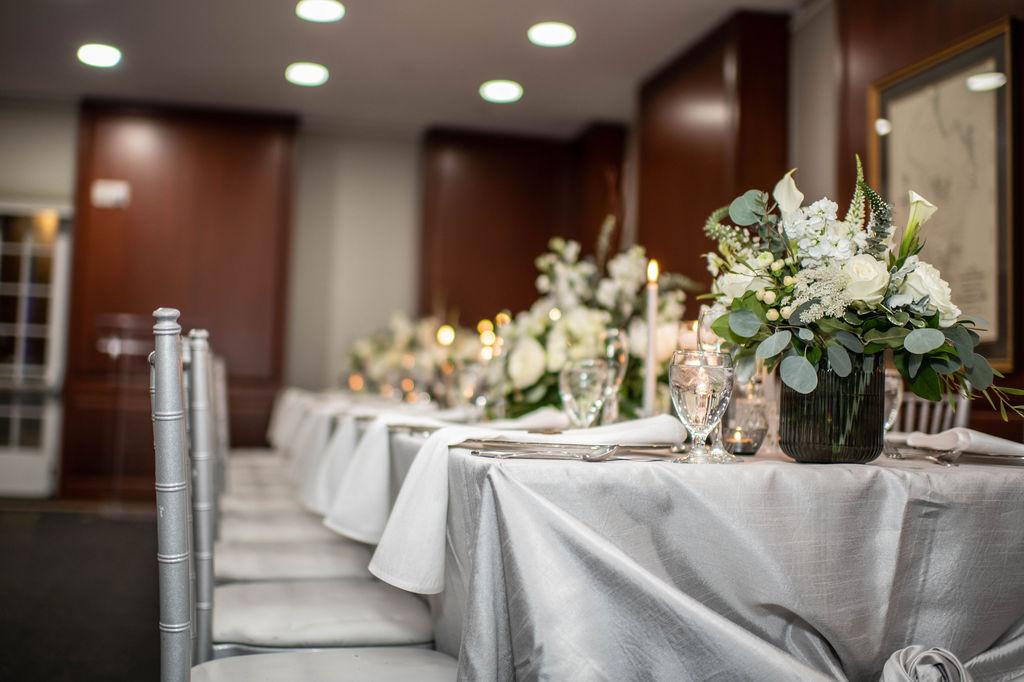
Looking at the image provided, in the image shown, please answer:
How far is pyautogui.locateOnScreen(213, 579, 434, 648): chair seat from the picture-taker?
142cm

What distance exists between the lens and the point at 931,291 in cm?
118

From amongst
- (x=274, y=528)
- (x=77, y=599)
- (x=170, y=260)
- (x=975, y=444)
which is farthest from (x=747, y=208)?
(x=170, y=260)

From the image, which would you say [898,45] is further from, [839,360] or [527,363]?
[839,360]

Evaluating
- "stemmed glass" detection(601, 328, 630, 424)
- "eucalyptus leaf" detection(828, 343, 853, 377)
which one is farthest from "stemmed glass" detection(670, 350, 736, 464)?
"stemmed glass" detection(601, 328, 630, 424)

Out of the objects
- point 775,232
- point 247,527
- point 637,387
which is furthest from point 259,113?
point 775,232

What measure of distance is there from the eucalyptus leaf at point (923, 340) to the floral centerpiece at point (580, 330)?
0.85 metres

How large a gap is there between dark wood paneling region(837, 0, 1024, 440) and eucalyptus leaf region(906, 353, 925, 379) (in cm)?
203

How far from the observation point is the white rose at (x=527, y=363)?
212 cm

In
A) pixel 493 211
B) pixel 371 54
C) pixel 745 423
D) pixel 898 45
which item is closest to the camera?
pixel 745 423

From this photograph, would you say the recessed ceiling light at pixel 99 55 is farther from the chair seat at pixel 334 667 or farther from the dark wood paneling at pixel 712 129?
the chair seat at pixel 334 667

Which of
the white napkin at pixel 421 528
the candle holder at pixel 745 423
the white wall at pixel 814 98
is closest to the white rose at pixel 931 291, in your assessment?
the candle holder at pixel 745 423

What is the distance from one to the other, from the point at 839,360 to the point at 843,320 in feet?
0.18

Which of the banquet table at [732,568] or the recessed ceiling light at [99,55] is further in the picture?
the recessed ceiling light at [99,55]

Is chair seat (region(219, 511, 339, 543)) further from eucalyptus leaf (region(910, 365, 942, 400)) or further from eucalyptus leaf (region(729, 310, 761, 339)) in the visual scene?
eucalyptus leaf (region(910, 365, 942, 400))
